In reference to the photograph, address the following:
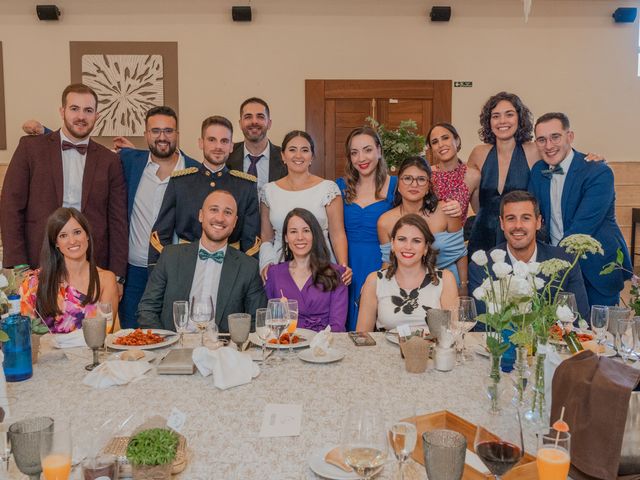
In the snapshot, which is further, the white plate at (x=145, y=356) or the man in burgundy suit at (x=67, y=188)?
the man in burgundy suit at (x=67, y=188)

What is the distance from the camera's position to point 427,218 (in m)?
3.55

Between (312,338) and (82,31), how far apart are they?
5.57 metres

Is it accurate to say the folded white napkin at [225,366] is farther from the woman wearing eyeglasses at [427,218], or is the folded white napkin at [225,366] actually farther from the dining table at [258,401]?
the woman wearing eyeglasses at [427,218]

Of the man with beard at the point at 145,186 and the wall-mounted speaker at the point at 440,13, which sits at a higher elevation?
the wall-mounted speaker at the point at 440,13

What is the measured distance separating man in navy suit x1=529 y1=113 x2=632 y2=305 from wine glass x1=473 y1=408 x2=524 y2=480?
254 centimetres

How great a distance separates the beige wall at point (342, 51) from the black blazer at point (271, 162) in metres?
2.50

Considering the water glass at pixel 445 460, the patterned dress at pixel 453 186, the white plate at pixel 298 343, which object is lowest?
the white plate at pixel 298 343

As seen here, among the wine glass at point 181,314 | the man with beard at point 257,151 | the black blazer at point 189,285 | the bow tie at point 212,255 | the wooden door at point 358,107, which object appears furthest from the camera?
the wooden door at point 358,107

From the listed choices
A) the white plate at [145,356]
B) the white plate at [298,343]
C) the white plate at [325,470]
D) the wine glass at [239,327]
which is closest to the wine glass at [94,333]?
the white plate at [145,356]

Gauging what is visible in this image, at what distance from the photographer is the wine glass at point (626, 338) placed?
1.93 metres

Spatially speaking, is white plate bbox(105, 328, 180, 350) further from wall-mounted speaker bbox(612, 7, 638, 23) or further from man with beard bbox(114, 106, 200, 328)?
wall-mounted speaker bbox(612, 7, 638, 23)

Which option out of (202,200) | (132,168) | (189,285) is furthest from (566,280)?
(132,168)

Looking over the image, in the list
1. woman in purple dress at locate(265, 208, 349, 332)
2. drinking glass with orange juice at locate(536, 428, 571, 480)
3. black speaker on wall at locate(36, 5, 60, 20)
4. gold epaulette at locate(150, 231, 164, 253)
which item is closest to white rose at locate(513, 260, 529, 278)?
drinking glass with orange juice at locate(536, 428, 571, 480)

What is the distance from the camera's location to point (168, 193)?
366 cm
